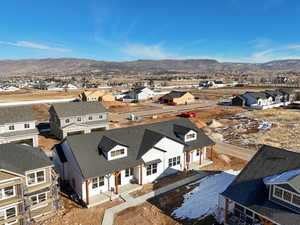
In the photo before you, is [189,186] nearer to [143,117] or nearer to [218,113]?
[143,117]

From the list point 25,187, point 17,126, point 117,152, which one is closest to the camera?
point 25,187

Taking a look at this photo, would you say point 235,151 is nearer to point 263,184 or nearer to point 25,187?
point 263,184

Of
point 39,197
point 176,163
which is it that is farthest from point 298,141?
point 39,197

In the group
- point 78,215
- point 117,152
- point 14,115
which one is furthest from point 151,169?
point 14,115

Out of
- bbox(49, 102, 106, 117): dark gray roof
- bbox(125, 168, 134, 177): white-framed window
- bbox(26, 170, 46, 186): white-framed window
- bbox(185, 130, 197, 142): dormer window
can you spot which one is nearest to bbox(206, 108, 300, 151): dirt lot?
bbox(185, 130, 197, 142): dormer window

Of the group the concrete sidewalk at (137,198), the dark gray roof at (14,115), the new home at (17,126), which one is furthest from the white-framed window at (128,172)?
the dark gray roof at (14,115)

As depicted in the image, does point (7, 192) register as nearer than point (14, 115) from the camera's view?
Yes
